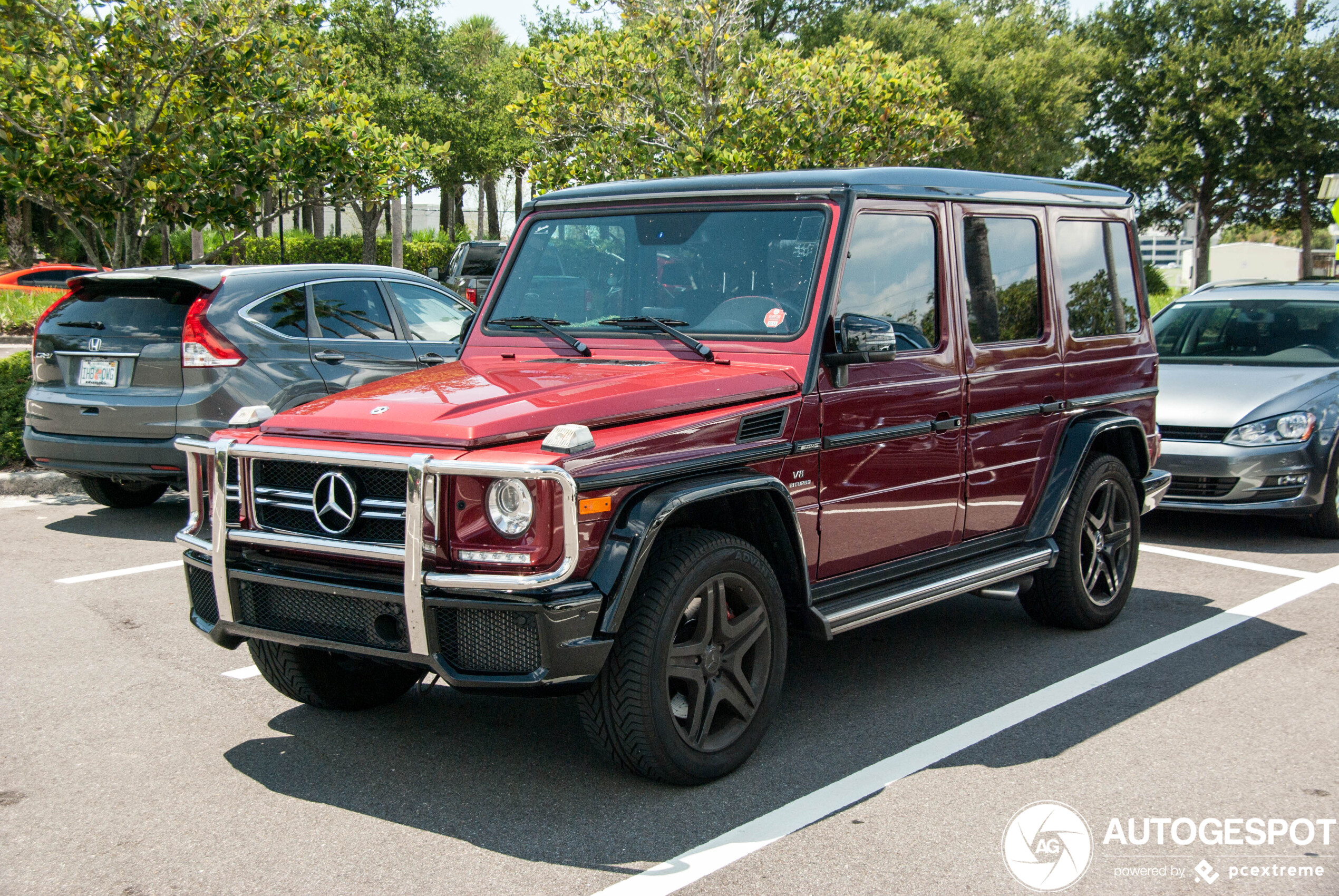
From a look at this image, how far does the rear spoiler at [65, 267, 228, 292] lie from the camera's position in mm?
7781

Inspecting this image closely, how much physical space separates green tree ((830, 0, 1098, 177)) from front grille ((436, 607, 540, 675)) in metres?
37.6

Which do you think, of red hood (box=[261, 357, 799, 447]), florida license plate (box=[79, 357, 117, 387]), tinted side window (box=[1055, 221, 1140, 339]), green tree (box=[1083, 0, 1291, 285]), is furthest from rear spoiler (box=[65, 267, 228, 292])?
green tree (box=[1083, 0, 1291, 285])

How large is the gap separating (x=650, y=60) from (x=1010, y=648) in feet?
45.7

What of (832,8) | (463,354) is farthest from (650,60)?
(832,8)

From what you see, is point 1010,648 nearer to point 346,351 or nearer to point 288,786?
point 288,786

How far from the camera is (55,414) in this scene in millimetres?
7969

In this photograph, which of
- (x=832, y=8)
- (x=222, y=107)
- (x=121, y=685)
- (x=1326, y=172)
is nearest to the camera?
(x=121, y=685)

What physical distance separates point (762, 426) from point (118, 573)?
4606 mm

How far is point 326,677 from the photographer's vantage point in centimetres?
463

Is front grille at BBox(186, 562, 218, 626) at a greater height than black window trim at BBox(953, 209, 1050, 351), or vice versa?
black window trim at BBox(953, 209, 1050, 351)

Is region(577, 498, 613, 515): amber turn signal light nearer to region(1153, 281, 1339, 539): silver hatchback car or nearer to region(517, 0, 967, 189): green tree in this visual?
region(1153, 281, 1339, 539): silver hatchback car

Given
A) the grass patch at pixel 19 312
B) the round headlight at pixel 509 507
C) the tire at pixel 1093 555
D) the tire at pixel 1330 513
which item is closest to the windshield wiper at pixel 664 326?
the round headlight at pixel 509 507

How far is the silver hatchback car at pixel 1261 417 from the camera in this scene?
321 inches

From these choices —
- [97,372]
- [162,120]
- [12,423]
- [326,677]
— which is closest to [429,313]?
[97,372]
